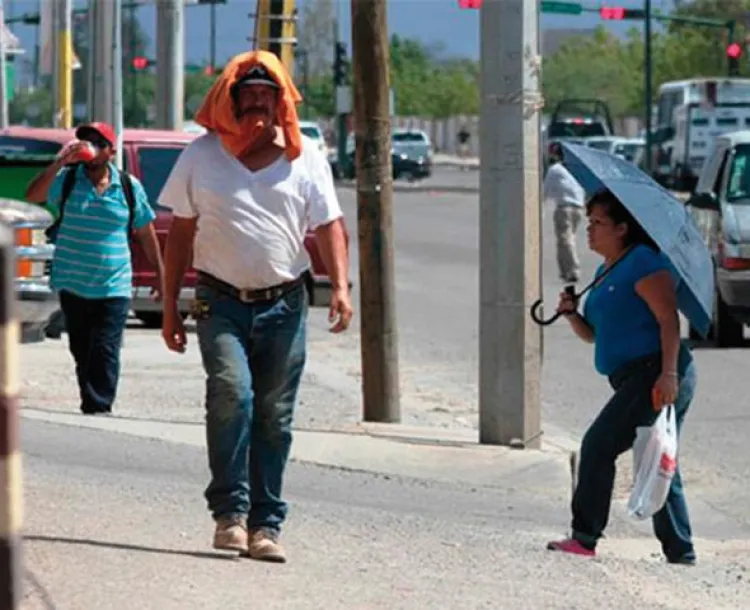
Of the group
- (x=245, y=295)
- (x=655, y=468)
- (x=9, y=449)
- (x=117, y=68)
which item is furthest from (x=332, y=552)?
(x=117, y=68)

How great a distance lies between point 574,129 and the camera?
70.8 metres

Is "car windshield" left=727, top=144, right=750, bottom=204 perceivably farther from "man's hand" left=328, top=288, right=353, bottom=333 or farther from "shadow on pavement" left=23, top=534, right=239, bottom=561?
"shadow on pavement" left=23, top=534, right=239, bottom=561

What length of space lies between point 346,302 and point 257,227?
441 mm

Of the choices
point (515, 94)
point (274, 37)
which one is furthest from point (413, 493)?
point (274, 37)

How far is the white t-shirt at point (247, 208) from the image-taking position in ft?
24.9

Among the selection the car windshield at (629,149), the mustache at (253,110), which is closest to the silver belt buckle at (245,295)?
the mustache at (253,110)

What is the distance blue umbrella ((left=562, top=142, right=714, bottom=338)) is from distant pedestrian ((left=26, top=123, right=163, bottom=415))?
148 inches

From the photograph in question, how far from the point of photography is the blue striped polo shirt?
11.7m

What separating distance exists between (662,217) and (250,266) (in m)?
1.79

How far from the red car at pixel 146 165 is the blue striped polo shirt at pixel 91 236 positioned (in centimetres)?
560

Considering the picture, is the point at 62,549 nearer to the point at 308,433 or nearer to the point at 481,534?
the point at 481,534

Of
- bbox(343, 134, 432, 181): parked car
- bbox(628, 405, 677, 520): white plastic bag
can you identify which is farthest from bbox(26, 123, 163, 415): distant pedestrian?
bbox(343, 134, 432, 181): parked car

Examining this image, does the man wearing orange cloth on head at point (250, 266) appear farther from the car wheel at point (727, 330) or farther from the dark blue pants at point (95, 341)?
the car wheel at point (727, 330)

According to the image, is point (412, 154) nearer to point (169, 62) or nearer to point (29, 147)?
point (169, 62)
